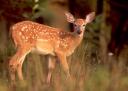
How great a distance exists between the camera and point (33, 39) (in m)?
12.4

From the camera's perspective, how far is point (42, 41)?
1249 cm

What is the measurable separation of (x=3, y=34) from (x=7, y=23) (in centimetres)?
106

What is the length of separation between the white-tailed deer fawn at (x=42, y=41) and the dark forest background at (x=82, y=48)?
0.42ft

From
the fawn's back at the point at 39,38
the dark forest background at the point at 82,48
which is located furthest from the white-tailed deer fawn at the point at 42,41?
the dark forest background at the point at 82,48

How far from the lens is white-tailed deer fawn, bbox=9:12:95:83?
12.2 m

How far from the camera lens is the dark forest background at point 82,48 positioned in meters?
9.46

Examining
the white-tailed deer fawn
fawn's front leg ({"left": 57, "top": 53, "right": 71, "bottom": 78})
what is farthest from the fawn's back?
fawn's front leg ({"left": 57, "top": 53, "right": 71, "bottom": 78})

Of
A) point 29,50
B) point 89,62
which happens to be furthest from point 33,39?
point 89,62

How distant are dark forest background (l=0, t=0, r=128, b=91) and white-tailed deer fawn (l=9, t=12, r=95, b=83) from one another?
13 cm

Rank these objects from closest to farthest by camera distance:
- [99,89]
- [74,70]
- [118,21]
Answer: [99,89] → [74,70] → [118,21]

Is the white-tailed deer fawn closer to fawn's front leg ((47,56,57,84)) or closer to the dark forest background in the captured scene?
fawn's front leg ((47,56,57,84))

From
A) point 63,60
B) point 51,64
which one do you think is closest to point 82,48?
point 63,60

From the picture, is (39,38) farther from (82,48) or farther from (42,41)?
(82,48)

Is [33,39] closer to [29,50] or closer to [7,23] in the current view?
[29,50]
